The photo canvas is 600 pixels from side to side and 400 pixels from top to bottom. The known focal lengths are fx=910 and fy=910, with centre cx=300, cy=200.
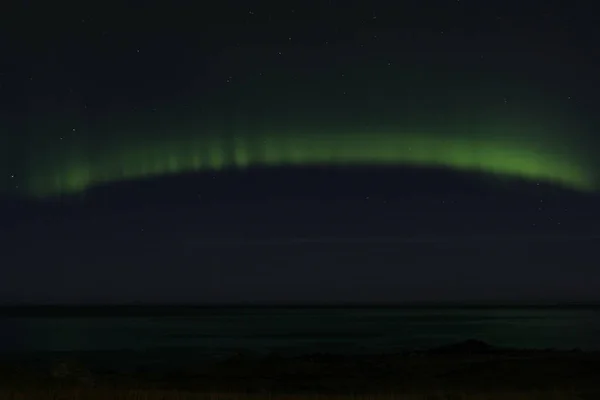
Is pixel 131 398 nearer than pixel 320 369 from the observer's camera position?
Yes

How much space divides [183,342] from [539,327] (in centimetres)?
2447

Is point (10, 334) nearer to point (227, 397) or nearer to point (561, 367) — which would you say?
point (561, 367)

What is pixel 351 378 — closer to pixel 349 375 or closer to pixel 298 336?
pixel 349 375

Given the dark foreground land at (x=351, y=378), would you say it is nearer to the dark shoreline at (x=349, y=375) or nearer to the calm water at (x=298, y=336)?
the dark shoreline at (x=349, y=375)

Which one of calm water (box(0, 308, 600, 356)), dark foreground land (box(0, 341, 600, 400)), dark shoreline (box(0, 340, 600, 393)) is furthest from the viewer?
calm water (box(0, 308, 600, 356))

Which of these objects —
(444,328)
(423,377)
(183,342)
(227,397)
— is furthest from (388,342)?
(227,397)

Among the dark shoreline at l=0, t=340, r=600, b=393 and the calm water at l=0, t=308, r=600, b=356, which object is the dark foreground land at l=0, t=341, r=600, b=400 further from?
the calm water at l=0, t=308, r=600, b=356

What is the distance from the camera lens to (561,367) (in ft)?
58.1

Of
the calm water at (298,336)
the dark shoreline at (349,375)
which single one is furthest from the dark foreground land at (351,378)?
the calm water at (298,336)

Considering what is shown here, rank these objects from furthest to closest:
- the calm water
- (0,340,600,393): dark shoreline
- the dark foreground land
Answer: the calm water → (0,340,600,393): dark shoreline → the dark foreground land

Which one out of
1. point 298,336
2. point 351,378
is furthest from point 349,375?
point 298,336

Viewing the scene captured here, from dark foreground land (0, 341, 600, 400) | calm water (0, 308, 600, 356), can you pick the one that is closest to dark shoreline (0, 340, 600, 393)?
dark foreground land (0, 341, 600, 400)

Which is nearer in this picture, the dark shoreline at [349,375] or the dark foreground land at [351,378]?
the dark foreground land at [351,378]

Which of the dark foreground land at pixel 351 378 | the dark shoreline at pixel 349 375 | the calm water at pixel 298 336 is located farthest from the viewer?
the calm water at pixel 298 336
